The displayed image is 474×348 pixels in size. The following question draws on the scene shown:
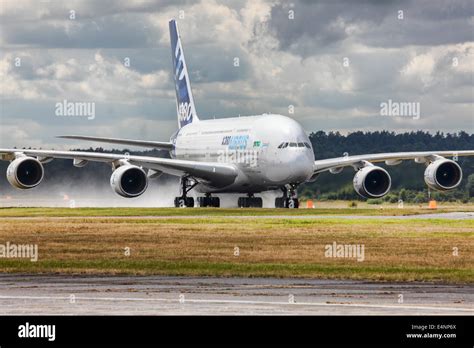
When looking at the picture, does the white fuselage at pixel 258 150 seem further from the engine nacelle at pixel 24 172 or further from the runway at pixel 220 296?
the runway at pixel 220 296

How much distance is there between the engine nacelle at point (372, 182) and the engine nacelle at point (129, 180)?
11726 millimetres

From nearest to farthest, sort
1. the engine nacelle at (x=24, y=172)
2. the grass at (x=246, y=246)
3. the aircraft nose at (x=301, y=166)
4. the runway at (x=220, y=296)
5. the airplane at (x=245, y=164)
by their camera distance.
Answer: the runway at (x=220, y=296) < the grass at (x=246, y=246) < the engine nacelle at (x=24, y=172) < the airplane at (x=245, y=164) < the aircraft nose at (x=301, y=166)

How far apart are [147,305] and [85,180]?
67112 millimetres

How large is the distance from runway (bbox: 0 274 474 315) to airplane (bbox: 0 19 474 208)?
32428 mm

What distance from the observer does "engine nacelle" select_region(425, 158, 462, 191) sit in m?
64.5

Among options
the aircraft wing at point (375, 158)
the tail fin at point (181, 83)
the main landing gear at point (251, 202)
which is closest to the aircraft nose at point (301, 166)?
the aircraft wing at point (375, 158)

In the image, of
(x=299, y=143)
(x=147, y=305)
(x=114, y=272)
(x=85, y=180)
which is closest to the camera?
(x=147, y=305)

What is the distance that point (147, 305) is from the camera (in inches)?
854

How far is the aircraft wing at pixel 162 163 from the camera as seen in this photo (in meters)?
62.5

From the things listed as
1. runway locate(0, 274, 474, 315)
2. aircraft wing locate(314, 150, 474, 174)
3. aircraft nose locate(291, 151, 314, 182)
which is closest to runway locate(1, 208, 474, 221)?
aircraft nose locate(291, 151, 314, 182)

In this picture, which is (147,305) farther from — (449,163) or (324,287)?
(449,163)

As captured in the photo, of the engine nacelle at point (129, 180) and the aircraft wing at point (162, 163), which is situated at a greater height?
the aircraft wing at point (162, 163)
